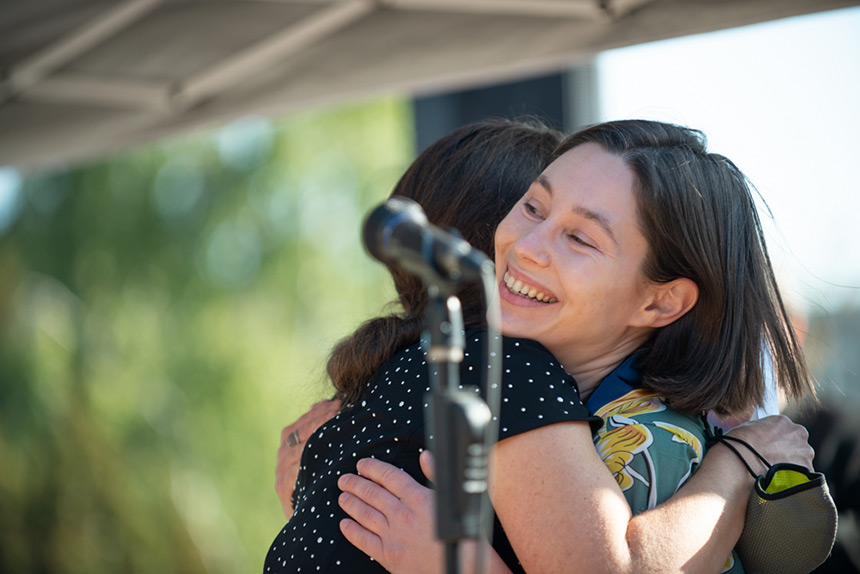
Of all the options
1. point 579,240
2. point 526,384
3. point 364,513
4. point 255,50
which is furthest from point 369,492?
point 255,50

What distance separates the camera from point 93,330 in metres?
12.4

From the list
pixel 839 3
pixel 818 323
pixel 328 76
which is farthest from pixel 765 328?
pixel 328 76

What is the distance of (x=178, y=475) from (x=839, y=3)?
35.4ft

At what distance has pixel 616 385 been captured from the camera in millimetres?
1935

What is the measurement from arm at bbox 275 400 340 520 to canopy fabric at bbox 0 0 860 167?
1.59m

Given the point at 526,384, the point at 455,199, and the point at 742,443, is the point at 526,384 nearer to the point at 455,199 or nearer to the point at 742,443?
the point at 742,443

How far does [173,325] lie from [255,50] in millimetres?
9470

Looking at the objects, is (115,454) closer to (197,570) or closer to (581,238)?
(197,570)

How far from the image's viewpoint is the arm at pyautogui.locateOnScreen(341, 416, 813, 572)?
1.55 meters

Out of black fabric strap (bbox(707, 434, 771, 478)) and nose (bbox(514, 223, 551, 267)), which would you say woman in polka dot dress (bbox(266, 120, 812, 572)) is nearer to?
nose (bbox(514, 223, 551, 267))

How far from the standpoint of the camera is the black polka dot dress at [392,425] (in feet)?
5.46

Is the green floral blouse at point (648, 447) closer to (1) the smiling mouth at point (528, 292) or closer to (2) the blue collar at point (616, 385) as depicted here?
(2) the blue collar at point (616, 385)

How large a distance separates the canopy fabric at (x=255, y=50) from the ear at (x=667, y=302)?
1.28 m

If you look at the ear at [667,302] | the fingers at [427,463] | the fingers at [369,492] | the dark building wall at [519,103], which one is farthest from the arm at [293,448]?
the dark building wall at [519,103]
